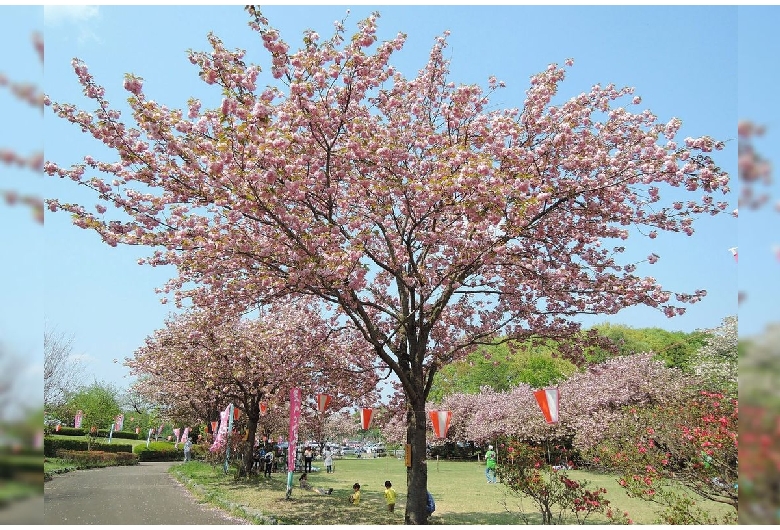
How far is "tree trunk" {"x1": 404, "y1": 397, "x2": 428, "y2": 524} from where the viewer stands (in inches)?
359

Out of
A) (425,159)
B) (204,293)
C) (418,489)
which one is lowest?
(418,489)

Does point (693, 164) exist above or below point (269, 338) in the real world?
above

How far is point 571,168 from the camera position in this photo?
26.2 feet

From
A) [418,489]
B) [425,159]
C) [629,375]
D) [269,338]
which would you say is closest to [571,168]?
[425,159]

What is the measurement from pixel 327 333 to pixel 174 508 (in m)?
5.17

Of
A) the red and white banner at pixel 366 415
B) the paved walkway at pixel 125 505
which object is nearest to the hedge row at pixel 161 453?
the paved walkway at pixel 125 505

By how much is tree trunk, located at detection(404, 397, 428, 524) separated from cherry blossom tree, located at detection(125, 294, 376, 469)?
2.15m

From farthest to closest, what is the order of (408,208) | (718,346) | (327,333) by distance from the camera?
(718,346) → (327,333) → (408,208)

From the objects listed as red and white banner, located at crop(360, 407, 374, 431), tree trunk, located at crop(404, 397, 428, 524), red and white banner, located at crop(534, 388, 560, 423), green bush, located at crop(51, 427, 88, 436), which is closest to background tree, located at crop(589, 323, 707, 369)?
red and white banner, located at crop(360, 407, 374, 431)

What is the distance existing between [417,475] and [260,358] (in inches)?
263

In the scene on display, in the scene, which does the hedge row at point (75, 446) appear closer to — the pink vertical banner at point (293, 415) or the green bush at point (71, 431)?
the green bush at point (71, 431)

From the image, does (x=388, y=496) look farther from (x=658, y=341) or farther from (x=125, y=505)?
(x=658, y=341)

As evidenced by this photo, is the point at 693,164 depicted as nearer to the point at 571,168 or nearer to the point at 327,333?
the point at 571,168

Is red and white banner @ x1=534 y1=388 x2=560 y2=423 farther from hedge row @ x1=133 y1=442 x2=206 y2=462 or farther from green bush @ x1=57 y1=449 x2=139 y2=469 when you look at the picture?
hedge row @ x1=133 y1=442 x2=206 y2=462
